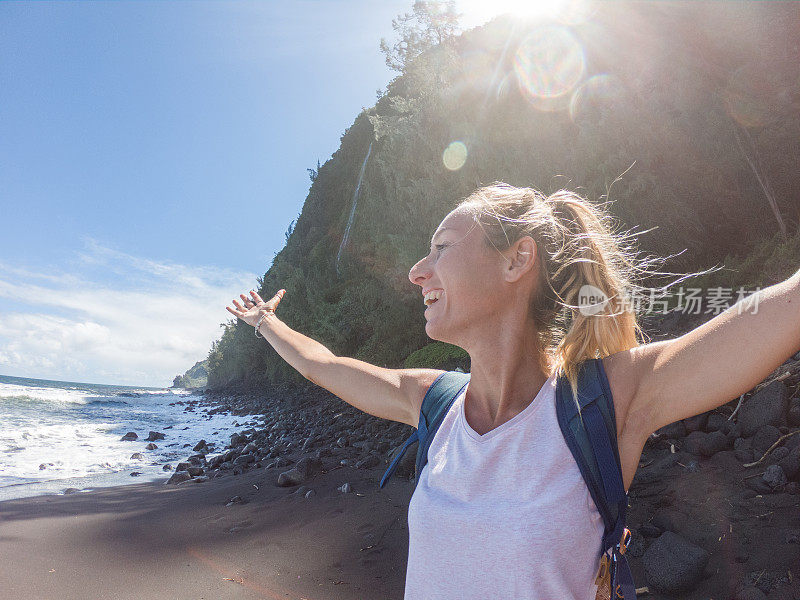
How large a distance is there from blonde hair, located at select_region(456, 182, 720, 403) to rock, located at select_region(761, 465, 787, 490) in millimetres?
2925

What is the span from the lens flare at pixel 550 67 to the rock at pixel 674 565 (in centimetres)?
1055

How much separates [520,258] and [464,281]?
7.4 inches

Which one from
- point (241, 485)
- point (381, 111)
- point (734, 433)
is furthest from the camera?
point (381, 111)

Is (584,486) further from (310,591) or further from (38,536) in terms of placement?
(38,536)

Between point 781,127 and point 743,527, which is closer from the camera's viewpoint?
point 743,527

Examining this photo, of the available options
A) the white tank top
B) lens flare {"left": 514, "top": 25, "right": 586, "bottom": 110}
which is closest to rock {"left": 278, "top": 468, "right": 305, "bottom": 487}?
the white tank top

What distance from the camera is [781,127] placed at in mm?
8156

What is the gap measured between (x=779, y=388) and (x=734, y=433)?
56cm

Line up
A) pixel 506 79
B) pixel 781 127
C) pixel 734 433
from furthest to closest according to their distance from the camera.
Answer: pixel 506 79
pixel 781 127
pixel 734 433

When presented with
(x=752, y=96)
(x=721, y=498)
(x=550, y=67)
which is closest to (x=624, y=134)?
(x=752, y=96)

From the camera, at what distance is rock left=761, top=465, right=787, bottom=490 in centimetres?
348

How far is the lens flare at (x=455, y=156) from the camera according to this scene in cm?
1342

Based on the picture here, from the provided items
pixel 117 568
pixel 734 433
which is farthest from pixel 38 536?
pixel 734 433

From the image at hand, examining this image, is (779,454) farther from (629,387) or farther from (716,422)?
(629,387)
